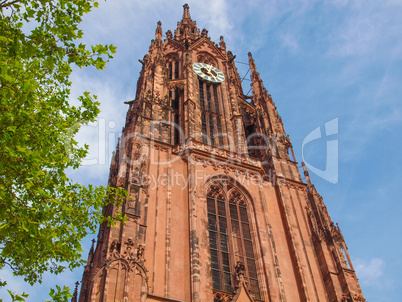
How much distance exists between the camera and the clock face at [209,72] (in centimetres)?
3244

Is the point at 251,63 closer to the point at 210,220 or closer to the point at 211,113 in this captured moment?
the point at 211,113

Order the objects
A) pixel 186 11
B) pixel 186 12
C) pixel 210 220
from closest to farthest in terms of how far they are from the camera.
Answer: pixel 210 220 → pixel 186 12 → pixel 186 11

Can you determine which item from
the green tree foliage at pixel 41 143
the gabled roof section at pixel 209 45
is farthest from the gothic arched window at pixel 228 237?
the gabled roof section at pixel 209 45

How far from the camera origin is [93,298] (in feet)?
45.8

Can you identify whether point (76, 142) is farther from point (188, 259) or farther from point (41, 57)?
point (188, 259)

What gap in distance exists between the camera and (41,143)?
955 centimetres

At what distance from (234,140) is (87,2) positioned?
58.2 feet

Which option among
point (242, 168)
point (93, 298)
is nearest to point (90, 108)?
point (93, 298)

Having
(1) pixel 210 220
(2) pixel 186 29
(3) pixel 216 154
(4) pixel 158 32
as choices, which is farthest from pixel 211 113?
(2) pixel 186 29

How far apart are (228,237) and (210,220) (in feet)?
3.63

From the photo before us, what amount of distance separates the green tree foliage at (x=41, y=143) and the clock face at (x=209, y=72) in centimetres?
2170

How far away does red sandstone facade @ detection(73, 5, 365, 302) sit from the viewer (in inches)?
654

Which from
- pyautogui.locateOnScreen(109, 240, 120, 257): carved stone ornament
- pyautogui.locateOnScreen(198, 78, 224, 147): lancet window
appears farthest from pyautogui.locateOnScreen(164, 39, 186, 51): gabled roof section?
pyautogui.locateOnScreen(109, 240, 120, 257): carved stone ornament

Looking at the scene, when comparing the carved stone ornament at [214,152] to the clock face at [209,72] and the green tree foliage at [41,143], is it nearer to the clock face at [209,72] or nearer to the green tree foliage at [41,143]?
the clock face at [209,72]
